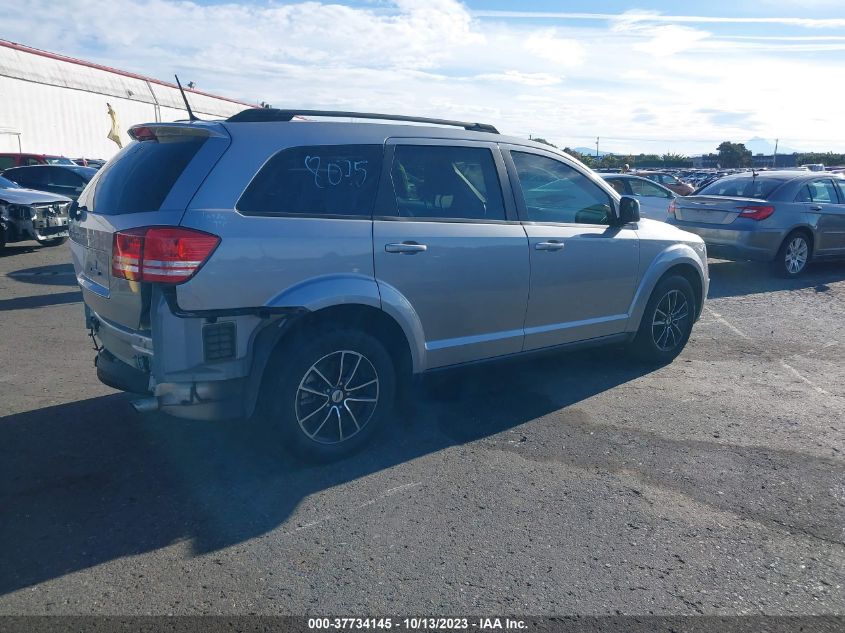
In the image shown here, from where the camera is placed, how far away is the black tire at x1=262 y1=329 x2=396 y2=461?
13.5 ft

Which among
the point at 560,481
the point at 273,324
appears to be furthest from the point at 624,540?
the point at 273,324

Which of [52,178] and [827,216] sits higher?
[52,178]

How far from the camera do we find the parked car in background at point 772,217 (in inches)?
430

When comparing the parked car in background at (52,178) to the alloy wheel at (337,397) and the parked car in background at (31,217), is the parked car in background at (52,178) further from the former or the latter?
the alloy wheel at (337,397)

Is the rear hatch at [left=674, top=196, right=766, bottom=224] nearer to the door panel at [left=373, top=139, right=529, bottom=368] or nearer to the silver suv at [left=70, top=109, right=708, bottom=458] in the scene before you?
the silver suv at [left=70, top=109, right=708, bottom=458]

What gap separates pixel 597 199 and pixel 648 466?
2343 mm

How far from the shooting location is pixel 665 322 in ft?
21.0

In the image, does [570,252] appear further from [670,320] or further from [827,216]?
[827,216]

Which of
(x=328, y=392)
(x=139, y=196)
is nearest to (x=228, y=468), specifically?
(x=328, y=392)

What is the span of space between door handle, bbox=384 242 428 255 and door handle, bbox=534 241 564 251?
1028 mm

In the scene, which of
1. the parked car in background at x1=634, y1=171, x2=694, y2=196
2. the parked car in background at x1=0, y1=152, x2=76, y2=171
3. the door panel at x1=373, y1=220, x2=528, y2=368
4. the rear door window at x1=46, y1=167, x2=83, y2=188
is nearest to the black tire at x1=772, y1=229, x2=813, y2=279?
the door panel at x1=373, y1=220, x2=528, y2=368

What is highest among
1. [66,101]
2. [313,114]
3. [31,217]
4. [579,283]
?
[66,101]

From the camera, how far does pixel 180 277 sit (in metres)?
3.73

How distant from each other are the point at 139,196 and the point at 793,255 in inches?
411
